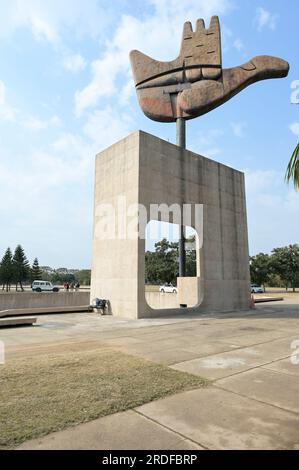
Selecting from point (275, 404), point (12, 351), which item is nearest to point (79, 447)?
point (275, 404)

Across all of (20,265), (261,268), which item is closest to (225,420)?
(261,268)

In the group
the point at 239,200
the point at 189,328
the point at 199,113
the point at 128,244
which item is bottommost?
the point at 189,328

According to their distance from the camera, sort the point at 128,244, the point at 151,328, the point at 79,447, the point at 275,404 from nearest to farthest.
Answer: the point at 79,447 → the point at 275,404 → the point at 151,328 → the point at 128,244

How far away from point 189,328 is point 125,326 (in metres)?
2.42

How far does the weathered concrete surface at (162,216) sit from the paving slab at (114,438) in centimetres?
1143

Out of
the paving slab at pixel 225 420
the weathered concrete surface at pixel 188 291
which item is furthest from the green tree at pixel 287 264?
the paving slab at pixel 225 420

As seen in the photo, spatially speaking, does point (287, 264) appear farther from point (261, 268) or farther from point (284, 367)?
point (284, 367)

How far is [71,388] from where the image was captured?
4980 millimetres

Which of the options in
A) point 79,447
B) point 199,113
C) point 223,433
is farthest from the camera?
point 199,113

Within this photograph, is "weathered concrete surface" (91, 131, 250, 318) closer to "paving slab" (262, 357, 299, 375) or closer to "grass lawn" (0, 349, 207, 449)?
"grass lawn" (0, 349, 207, 449)

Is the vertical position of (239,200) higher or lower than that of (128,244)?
higher

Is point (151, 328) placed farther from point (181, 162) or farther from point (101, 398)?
point (181, 162)

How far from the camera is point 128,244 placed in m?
16.2

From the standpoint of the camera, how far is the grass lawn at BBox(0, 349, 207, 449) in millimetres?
3816
